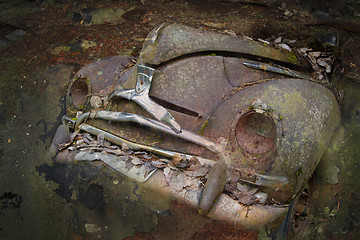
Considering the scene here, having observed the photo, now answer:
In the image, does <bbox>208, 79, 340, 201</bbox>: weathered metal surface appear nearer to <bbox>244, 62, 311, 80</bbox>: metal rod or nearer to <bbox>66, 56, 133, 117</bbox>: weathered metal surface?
<bbox>244, 62, 311, 80</bbox>: metal rod

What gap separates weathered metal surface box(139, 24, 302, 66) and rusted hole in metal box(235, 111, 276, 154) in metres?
0.63

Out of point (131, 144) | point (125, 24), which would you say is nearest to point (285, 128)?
point (131, 144)

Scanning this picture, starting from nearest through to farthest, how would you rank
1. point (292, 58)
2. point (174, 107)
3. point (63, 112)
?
point (174, 107), point (292, 58), point (63, 112)

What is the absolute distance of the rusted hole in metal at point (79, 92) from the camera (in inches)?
134

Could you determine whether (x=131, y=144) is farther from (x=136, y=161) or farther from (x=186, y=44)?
(x=186, y=44)

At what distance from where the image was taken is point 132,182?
268 cm

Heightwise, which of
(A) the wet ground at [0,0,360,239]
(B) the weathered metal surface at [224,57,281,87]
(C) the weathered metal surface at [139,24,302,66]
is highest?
(C) the weathered metal surface at [139,24,302,66]

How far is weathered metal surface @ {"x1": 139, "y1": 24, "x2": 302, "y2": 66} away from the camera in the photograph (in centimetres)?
290

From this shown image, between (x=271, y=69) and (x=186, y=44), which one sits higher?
(x=186, y=44)

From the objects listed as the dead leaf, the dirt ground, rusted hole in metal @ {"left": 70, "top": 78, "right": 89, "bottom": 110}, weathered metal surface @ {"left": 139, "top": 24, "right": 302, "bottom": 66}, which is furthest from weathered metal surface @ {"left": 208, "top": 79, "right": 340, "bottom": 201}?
rusted hole in metal @ {"left": 70, "top": 78, "right": 89, "bottom": 110}

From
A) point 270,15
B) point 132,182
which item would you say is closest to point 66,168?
point 132,182

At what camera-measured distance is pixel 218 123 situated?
8.87 ft

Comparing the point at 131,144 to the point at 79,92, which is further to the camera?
the point at 79,92

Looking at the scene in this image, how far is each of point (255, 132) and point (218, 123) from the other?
0.29m
